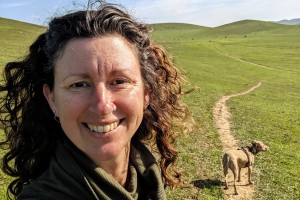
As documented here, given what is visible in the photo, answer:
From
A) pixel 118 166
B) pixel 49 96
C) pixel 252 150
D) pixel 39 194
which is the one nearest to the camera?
pixel 39 194

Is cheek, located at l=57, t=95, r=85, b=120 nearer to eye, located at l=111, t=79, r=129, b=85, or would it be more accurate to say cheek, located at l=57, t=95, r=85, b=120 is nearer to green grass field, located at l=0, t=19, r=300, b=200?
eye, located at l=111, t=79, r=129, b=85

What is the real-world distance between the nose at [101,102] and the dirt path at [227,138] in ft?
32.0

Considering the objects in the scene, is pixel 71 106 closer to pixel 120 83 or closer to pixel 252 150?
pixel 120 83

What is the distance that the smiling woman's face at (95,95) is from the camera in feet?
8.73

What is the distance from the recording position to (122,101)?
9.25 ft

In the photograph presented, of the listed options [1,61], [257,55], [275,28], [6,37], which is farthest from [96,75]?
[275,28]

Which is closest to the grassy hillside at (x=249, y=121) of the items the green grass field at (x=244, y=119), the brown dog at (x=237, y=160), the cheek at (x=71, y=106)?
the green grass field at (x=244, y=119)

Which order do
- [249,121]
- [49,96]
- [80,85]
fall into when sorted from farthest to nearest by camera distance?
[249,121] < [49,96] < [80,85]

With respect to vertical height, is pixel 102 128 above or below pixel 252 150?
above

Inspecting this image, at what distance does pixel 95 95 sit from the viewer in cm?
265

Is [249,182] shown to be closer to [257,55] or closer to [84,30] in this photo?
[84,30]

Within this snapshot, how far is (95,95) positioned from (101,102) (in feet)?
0.22

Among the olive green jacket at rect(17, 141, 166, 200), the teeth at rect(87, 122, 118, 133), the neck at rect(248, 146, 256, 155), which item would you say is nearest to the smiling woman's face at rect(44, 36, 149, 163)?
the teeth at rect(87, 122, 118, 133)

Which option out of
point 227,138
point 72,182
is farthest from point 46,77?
point 227,138
